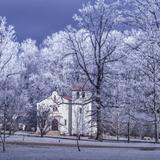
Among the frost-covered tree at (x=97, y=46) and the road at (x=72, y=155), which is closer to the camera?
the road at (x=72, y=155)

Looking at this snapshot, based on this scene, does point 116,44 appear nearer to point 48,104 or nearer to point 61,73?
point 61,73

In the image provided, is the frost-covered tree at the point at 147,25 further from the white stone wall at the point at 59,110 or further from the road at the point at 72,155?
the white stone wall at the point at 59,110

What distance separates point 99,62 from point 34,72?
2562cm

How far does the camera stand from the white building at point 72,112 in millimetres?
41750

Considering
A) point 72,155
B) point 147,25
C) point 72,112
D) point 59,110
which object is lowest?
point 72,155

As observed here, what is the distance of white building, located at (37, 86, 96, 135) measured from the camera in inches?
1644

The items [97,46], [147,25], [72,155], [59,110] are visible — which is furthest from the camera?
[59,110]

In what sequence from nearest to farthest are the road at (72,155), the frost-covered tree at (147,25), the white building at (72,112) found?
the frost-covered tree at (147,25) < the road at (72,155) < the white building at (72,112)

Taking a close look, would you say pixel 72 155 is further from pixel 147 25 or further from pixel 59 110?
pixel 59 110

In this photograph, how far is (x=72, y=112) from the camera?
59.1m

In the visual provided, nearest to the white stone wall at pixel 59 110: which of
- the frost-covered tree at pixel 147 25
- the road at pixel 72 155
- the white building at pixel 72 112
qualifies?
→ the white building at pixel 72 112

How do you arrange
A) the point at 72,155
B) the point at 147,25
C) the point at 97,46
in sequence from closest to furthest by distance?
the point at 147,25 → the point at 72,155 → the point at 97,46

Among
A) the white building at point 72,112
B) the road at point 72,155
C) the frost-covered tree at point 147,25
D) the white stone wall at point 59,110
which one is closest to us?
the frost-covered tree at point 147,25

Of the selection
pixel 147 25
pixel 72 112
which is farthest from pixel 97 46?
pixel 147 25
